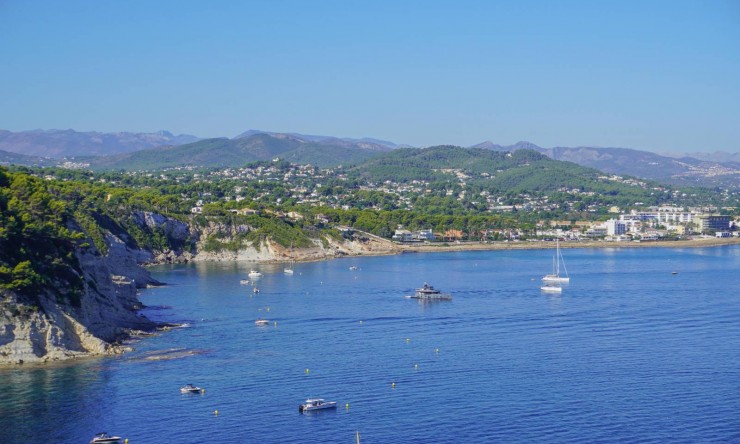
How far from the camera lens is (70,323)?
33250 millimetres

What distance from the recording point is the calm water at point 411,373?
24.3 m

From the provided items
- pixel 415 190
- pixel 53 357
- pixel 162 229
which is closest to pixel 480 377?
pixel 53 357

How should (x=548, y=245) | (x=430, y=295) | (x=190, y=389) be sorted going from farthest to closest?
1. (x=548, y=245)
2. (x=430, y=295)
3. (x=190, y=389)

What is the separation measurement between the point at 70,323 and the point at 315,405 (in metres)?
11.9

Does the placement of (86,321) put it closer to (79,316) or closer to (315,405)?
(79,316)

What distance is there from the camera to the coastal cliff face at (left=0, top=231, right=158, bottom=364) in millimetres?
31125

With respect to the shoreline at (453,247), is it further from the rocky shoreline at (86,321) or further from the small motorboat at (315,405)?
the small motorboat at (315,405)

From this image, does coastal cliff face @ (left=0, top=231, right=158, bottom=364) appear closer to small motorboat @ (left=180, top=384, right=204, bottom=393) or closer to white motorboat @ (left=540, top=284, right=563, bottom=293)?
small motorboat @ (left=180, top=384, right=204, bottom=393)

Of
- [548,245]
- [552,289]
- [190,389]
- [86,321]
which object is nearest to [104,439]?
[190,389]

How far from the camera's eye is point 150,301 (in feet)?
160

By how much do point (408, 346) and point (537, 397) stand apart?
8.98 m

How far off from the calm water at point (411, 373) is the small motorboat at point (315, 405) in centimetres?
28

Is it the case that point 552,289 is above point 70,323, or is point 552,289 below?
below

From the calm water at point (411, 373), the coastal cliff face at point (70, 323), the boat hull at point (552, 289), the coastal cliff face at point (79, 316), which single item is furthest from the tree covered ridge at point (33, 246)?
the boat hull at point (552, 289)
